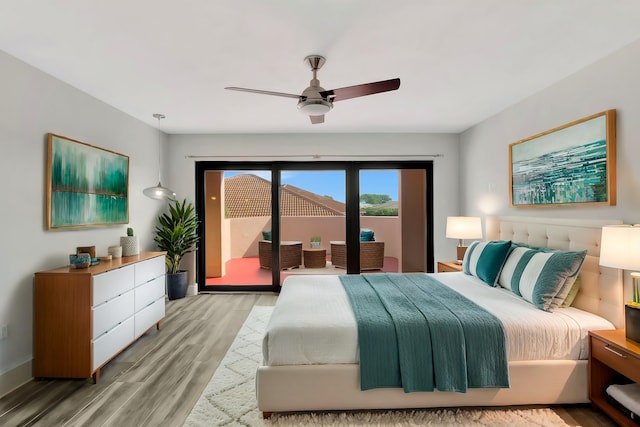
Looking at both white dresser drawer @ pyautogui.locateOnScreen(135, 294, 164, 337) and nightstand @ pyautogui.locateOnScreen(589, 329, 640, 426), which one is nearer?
nightstand @ pyautogui.locateOnScreen(589, 329, 640, 426)

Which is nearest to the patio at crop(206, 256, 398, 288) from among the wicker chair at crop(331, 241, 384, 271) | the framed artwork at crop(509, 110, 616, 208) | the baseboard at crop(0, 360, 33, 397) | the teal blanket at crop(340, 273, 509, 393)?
the wicker chair at crop(331, 241, 384, 271)

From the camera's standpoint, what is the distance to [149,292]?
137 inches

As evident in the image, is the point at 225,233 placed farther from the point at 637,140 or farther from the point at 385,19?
the point at 637,140

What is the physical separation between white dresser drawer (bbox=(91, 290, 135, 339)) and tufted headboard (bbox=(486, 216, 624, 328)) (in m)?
3.92

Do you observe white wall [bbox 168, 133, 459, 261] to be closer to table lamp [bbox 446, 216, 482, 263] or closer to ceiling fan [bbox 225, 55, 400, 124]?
table lamp [bbox 446, 216, 482, 263]

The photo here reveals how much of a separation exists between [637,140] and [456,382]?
216 centimetres

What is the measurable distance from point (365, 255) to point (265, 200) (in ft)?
6.16

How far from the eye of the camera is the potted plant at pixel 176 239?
15.4 ft

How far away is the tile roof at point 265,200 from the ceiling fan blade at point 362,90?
285 cm

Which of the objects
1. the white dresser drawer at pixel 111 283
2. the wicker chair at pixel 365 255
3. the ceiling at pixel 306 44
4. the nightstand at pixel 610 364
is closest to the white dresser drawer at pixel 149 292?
the white dresser drawer at pixel 111 283

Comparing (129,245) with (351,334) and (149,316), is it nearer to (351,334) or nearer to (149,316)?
(149,316)

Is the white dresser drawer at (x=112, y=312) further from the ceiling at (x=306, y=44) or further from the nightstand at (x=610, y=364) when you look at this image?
the nightstand at (x=610, y=364)

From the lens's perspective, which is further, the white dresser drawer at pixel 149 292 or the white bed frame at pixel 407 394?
the white dresser drawer at pixel 149 292

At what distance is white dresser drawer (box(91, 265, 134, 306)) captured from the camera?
103 inches
